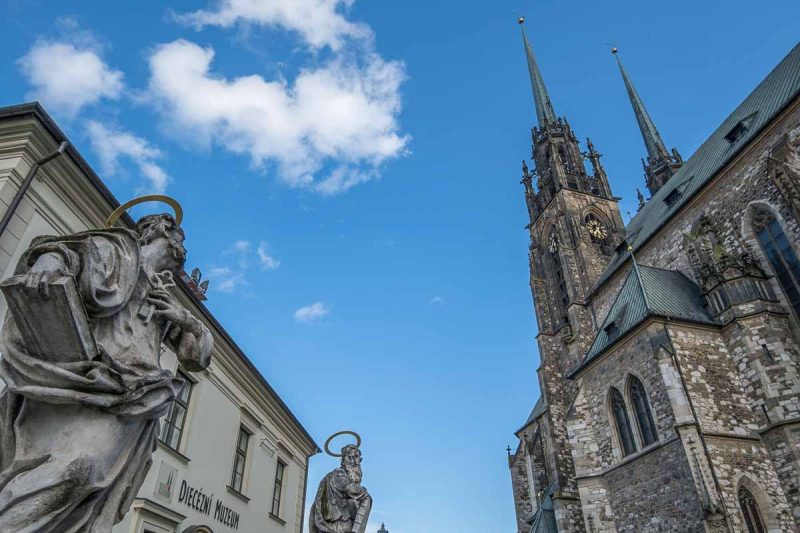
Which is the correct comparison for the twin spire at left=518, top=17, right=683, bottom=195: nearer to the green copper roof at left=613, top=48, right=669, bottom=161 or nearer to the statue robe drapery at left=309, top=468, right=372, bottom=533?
the green copper roof at left=613, top=48, right=669, bottom=161

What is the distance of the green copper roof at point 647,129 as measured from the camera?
38031 millimetres

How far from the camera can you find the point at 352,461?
6.41 metres

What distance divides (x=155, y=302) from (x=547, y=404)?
83.0 feet

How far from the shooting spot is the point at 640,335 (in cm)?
1603

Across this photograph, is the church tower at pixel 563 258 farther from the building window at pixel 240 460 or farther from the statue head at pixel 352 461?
the statue head at pixel 352 461

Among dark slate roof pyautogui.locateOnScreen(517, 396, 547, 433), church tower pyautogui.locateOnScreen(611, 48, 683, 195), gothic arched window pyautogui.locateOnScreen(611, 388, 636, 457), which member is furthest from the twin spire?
gothic arched window pyautogui.locateOnScreen(611, 388, 636, 457)

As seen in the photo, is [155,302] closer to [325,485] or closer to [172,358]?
[325,485]

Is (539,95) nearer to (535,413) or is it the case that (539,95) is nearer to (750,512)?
(535,413)

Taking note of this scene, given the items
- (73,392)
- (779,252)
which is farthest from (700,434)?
(73,392)

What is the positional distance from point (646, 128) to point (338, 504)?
4212 cm

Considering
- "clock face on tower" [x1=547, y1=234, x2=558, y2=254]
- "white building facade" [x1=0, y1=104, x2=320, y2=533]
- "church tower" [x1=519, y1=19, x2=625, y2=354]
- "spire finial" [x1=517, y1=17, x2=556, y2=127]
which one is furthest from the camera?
"spire finial" [x1=517, y1=17, x2=556, y2=127]

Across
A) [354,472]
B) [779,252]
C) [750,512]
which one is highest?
[779,252]

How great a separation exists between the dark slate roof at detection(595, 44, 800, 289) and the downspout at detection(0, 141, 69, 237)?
1892 cm

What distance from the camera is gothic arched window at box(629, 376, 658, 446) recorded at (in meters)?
14.9
